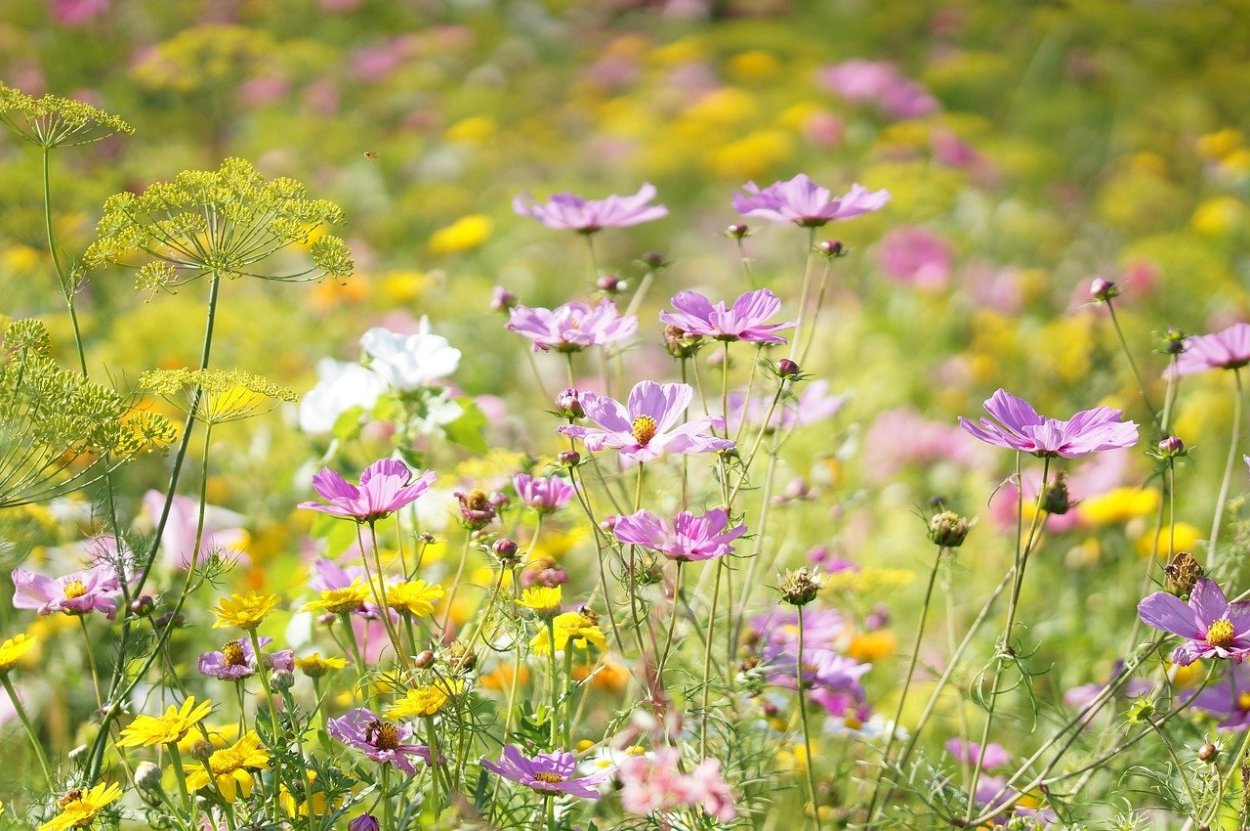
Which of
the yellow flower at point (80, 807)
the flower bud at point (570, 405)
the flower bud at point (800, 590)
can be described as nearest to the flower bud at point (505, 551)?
the flower bud at point (570, 405)

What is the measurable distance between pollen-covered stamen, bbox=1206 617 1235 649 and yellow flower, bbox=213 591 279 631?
2.34 ft

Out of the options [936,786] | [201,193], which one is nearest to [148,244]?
[201,193]

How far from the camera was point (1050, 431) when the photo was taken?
0.88 metres

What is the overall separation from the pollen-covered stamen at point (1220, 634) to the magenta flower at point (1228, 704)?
0.93 ft

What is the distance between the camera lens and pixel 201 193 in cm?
94

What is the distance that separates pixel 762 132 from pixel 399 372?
3.61 meters

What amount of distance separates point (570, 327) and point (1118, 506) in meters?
1.25

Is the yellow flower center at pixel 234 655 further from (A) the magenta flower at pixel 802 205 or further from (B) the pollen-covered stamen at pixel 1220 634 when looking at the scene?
(B) the pollen-covered stamen at pixel 1220 634

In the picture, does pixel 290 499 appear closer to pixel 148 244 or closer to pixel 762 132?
pixel 148 244

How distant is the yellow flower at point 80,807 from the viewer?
2.69 feet

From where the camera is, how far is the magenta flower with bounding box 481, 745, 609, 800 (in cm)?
84

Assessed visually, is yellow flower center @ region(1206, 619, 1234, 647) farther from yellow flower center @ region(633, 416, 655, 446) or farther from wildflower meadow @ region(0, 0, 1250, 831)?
yellow flower center @ region(633, 416, 655, 446)

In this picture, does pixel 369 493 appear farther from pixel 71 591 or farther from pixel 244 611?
pixel 71 591

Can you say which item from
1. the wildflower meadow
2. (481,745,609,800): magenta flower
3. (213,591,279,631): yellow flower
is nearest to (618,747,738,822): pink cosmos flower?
the wildflower meadow
